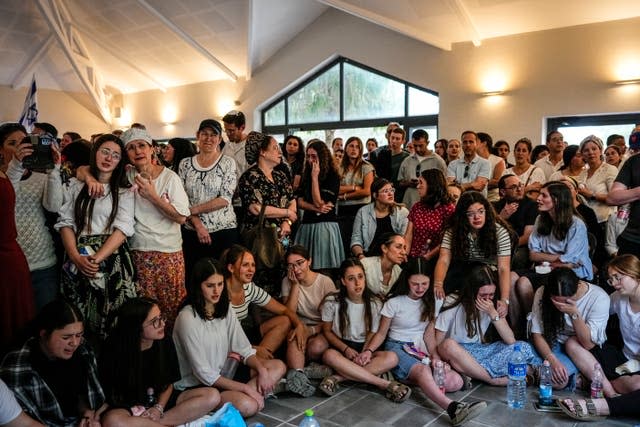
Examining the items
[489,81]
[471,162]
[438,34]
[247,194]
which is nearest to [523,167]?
[471,162]

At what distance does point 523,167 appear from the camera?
5.06 m

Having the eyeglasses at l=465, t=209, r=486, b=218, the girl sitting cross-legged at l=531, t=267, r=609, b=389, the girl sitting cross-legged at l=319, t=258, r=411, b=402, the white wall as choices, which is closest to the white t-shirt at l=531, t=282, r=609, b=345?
the girl sitting cross-legged at l=531, t=267, r=609, b=389

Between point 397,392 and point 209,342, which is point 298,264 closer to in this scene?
point 209,342

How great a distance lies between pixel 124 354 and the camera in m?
2.55

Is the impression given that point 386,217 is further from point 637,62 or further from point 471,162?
point 637,62

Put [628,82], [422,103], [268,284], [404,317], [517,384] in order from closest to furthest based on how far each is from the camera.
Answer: [517,384] → [404,317] → [268,284] → [628,82] → [422,103]

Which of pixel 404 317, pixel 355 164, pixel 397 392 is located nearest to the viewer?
pixel 397 392

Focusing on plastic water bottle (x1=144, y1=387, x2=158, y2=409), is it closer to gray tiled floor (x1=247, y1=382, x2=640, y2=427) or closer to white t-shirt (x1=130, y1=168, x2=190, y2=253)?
gray tiled floor (x1=247, y1=382, x2=640, y2=427)

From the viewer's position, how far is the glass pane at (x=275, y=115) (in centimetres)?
1120

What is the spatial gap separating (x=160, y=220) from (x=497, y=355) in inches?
91.6

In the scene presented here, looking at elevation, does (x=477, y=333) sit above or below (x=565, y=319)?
below

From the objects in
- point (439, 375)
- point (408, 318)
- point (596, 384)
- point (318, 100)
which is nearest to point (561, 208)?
point (596, 384)

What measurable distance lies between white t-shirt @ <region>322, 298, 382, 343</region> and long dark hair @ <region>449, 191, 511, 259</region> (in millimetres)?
725

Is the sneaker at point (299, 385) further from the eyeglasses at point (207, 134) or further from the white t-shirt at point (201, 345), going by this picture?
the eyeglasses at point (207, 134)
